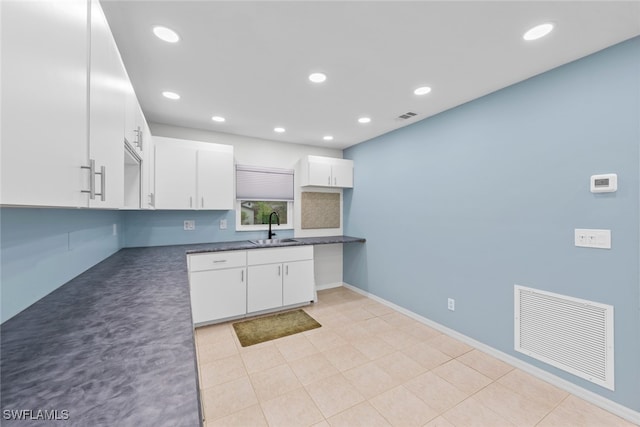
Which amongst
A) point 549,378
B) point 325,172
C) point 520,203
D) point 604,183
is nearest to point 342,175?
point 325,172

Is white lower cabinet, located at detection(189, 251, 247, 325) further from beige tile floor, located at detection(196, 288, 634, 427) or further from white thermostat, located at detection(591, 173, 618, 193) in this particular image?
white thermostat, located at detection(591, 173, 618, 193)

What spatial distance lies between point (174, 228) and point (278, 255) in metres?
1.39

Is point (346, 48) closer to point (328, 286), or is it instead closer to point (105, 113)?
point (105, 113)

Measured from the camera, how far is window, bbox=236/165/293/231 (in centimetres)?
365

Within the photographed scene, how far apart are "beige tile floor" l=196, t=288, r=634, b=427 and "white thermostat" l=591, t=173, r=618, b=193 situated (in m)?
1.50

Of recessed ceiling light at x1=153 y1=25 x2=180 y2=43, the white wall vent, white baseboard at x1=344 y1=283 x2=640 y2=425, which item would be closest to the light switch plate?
the white wall vent

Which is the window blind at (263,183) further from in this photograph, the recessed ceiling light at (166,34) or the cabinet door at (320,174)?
the recessed ceiling light at (166,34)

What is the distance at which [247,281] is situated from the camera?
3143mm

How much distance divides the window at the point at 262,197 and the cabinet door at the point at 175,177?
69 centimetres

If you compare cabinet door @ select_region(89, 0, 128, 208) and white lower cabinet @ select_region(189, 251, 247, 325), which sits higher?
cabinet door @ select_region(89, 0, 128, 208)

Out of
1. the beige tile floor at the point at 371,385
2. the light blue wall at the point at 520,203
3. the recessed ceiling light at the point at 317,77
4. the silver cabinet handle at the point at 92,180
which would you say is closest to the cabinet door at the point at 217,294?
the beige tile floor at the point at 371,385

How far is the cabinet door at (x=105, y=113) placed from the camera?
0.93 metres

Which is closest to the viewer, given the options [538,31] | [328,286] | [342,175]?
[538,31]

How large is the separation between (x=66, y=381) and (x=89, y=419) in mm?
216
